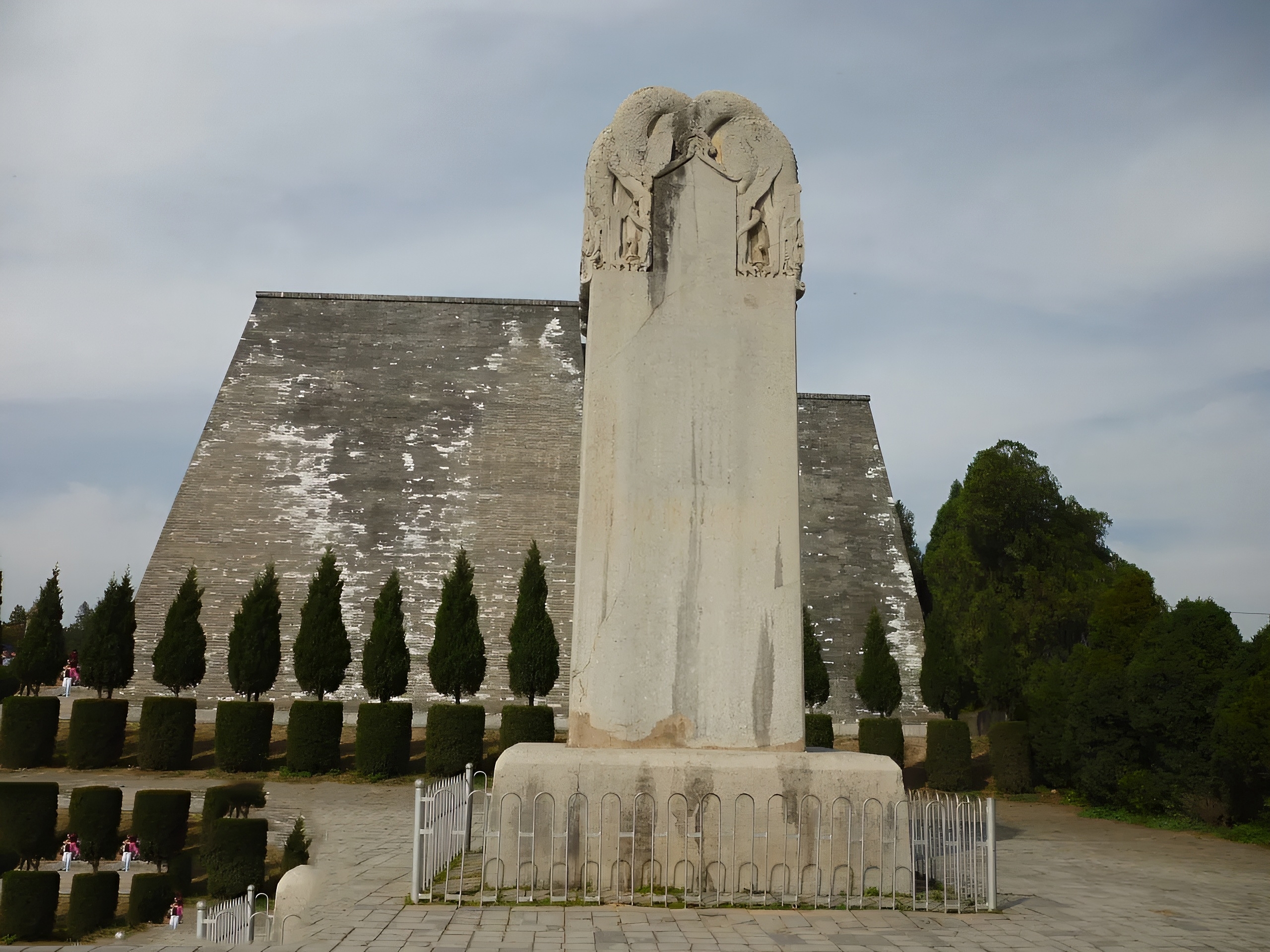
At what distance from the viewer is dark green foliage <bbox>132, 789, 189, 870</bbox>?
10742 millimetres

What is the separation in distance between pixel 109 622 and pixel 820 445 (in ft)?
68.5

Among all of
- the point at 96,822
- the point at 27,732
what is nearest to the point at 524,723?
the point at 96,822

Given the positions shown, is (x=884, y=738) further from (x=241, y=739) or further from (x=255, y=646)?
(x=255, y=646)

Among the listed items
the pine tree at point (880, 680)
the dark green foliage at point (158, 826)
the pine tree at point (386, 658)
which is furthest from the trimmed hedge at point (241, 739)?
the pine tree at point (880, 680)

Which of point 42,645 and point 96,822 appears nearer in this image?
point 96,822

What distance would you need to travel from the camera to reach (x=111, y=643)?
18.9m

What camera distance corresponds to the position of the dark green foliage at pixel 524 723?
1756 centimetres

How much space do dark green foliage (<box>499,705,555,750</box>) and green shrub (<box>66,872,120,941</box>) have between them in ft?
29.3

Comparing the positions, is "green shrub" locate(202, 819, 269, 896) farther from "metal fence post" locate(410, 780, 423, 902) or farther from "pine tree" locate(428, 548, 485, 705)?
"pine tree" locate(428, 548, 485, 705)

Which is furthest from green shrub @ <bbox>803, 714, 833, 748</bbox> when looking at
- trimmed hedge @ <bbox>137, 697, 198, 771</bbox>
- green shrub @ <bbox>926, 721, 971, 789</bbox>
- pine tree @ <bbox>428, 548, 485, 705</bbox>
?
trimmed hedge @ <bbox>137, 697, 198, 771</bbox>

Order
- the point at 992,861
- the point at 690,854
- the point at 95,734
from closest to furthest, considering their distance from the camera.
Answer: the point at 690,854 → the point at 992,861 → the point at 95,734

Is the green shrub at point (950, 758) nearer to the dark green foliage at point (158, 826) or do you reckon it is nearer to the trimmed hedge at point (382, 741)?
the trimmed hedge at point (382, 741)

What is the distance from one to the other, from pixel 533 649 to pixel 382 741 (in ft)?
11.0

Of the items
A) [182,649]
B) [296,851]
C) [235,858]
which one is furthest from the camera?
[182,649]
